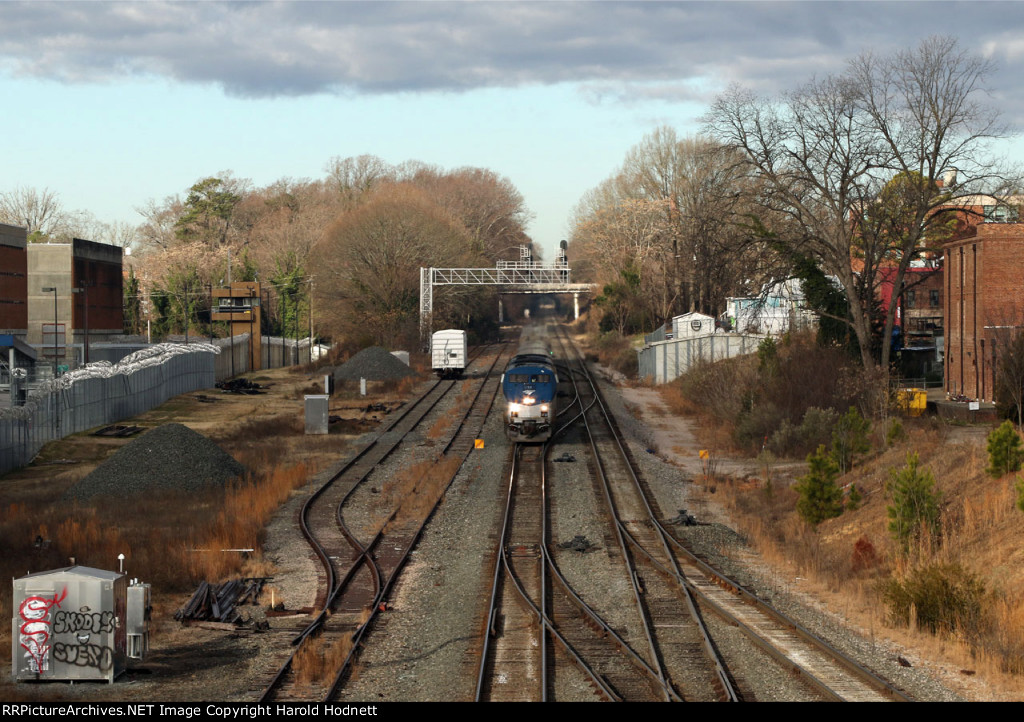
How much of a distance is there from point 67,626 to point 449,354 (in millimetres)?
49536

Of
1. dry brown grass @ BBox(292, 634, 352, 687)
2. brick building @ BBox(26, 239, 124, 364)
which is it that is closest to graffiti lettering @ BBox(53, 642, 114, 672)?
dry brown grass @ BBox(292, 634, 352, 687)

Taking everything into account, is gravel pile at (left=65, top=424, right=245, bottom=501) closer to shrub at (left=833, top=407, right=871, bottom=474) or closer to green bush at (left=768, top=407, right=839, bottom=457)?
shrub at (left=833, top=407, right=871, bottom=474)

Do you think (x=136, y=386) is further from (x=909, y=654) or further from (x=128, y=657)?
(x=909, y=654)

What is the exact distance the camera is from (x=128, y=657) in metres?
12.5

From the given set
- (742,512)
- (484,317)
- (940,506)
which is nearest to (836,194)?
(742,512)

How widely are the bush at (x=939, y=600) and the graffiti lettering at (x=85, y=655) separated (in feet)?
34.9

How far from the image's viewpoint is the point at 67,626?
11.9m

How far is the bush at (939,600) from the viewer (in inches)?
554

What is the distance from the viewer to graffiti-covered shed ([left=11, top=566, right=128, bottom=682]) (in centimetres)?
1180

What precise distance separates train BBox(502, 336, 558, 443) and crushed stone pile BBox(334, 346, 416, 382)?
79.6 ft

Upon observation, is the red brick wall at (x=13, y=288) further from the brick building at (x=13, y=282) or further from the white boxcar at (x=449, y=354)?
the white boxcar at (x=449, y=354)

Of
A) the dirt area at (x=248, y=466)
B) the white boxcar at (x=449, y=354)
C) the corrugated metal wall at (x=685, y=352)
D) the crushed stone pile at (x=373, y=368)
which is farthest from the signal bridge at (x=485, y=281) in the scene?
the corrugated metal wall at (x=685, y=352)

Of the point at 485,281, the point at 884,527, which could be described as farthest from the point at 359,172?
the point at 884,527
